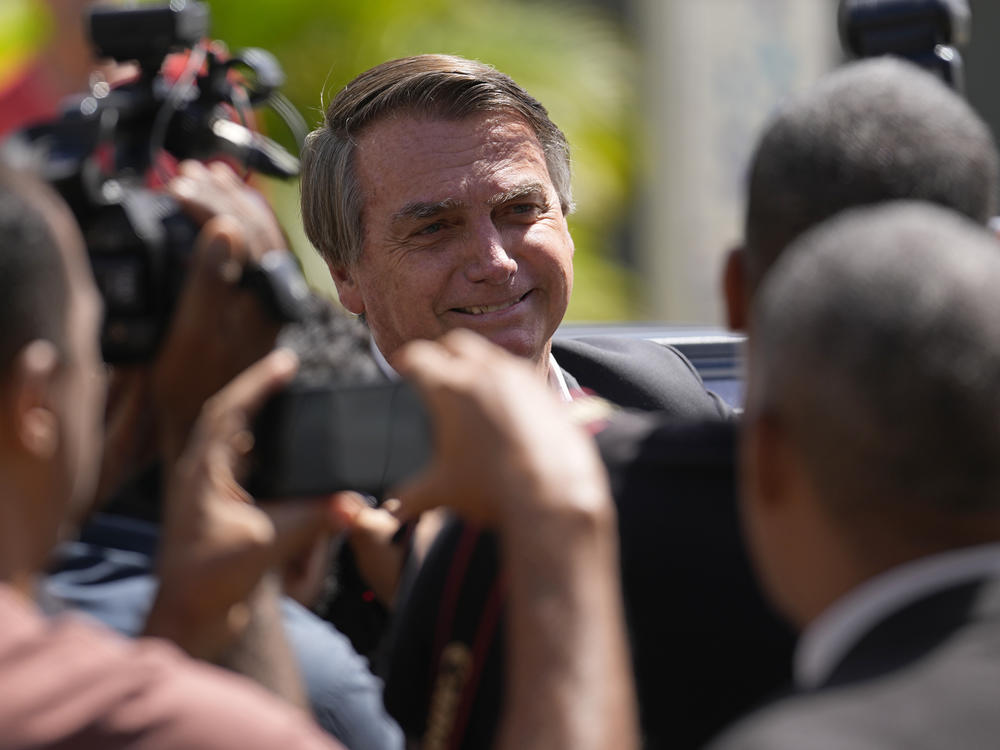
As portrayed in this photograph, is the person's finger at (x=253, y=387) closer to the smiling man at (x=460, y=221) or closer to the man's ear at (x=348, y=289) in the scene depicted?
the smiling man at (x=460, y=221)

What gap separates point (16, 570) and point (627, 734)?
595 mm

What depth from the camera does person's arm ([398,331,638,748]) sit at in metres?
1.53

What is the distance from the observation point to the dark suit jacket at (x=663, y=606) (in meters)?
1.73

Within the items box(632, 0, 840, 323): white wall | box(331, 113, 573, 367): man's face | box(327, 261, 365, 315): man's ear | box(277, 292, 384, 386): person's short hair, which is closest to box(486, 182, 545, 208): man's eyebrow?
box(331, 113, 573, 367): man's face

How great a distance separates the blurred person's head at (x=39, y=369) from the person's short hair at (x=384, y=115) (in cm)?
202

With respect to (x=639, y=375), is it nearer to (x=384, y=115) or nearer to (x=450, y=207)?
(x=450, y=207)

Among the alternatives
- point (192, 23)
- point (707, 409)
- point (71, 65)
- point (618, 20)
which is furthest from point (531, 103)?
point (618, 20)

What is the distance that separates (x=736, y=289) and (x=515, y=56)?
10223mm

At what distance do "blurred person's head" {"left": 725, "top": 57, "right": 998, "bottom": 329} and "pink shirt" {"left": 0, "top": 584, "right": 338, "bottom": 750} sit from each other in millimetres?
768

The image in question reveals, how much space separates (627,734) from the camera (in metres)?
1.55

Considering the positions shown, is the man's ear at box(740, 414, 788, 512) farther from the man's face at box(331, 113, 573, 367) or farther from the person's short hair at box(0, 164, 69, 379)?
the man's face at box(331, 113, 573, 367)

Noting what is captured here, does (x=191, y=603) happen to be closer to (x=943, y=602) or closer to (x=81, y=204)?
(x=81, y=204)

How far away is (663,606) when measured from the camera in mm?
1748

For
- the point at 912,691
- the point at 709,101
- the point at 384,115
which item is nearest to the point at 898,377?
the point at 912,691
